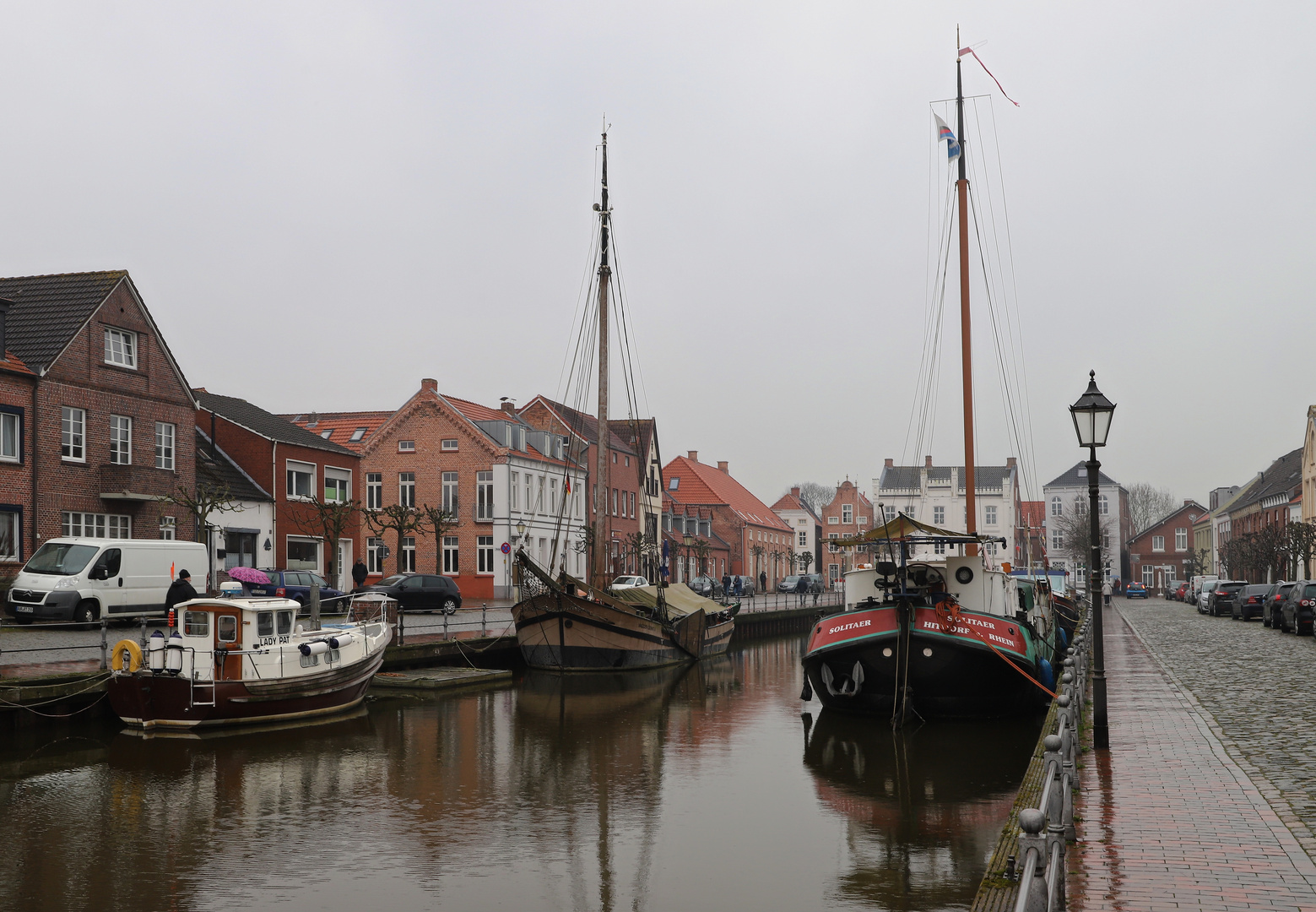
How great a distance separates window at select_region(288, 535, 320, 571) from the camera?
A: 4453 cm

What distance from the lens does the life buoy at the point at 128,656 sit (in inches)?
715

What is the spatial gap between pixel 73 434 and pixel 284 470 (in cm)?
1086

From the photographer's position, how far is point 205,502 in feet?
109

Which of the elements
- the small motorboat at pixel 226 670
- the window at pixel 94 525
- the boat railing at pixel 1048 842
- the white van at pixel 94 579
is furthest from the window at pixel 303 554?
the boat railing at pixel 1048 842

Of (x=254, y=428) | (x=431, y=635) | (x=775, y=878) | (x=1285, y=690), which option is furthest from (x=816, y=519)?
(x=775, y=878)

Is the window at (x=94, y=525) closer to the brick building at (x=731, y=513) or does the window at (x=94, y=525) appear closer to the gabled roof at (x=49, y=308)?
the gabled roof at (x=49, y=308)

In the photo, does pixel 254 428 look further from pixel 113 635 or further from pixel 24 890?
pixel 24 890

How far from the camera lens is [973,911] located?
24.7 feet

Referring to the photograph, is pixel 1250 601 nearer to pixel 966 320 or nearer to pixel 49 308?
pixel 966 320

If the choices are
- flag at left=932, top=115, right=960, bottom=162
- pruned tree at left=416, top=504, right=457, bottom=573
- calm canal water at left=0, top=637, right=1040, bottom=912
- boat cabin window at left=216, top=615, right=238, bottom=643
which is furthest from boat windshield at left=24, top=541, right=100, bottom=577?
flag at left=932, top=115, right=960, bottom=162

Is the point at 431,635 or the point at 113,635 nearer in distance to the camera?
the point at 113,635

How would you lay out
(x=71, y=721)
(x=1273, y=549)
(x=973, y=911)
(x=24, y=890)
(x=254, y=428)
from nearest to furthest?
(x=973, y=911) < (x=24, y=890) < (x=71, y=721) < (x=254, y=428) < (x=1273, y=549)

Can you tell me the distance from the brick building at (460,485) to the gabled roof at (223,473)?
36.2 feet

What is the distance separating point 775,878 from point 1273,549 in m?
61.3
